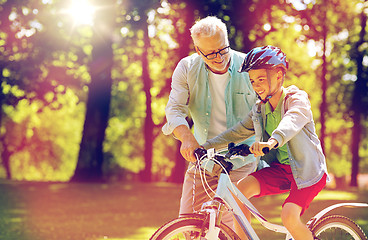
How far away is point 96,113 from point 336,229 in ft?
61.4

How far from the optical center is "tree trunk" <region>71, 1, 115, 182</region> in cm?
2197

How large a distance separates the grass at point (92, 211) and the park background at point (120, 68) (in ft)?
0.10

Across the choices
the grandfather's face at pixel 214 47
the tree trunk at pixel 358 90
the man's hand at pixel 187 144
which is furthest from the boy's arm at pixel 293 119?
the tree trunk at pixel 358 90

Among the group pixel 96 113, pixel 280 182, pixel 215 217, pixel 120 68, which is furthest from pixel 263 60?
pixel 120 68

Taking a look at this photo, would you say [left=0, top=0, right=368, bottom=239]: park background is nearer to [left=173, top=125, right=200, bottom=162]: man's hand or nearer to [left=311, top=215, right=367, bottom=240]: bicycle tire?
[left=311, top=215, right=367, bottom=240]: bicycle tire

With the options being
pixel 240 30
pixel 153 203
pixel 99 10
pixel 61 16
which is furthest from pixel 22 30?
pixel 153 203

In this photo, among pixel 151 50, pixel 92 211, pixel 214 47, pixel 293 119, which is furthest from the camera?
pixel 151 50

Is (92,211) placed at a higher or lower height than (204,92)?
lower

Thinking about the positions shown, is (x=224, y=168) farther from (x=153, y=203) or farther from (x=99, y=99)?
(x=99, y=99)

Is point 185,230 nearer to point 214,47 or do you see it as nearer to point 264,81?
point 264,81

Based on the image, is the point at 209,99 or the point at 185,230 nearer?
the point at 185,230

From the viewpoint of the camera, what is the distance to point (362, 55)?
2595cm

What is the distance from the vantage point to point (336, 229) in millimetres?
4648

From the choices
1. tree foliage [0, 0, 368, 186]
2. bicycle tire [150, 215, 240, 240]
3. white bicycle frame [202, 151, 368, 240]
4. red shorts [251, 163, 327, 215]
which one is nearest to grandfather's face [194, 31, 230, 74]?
red shorts [251, 163, 327, 215]
